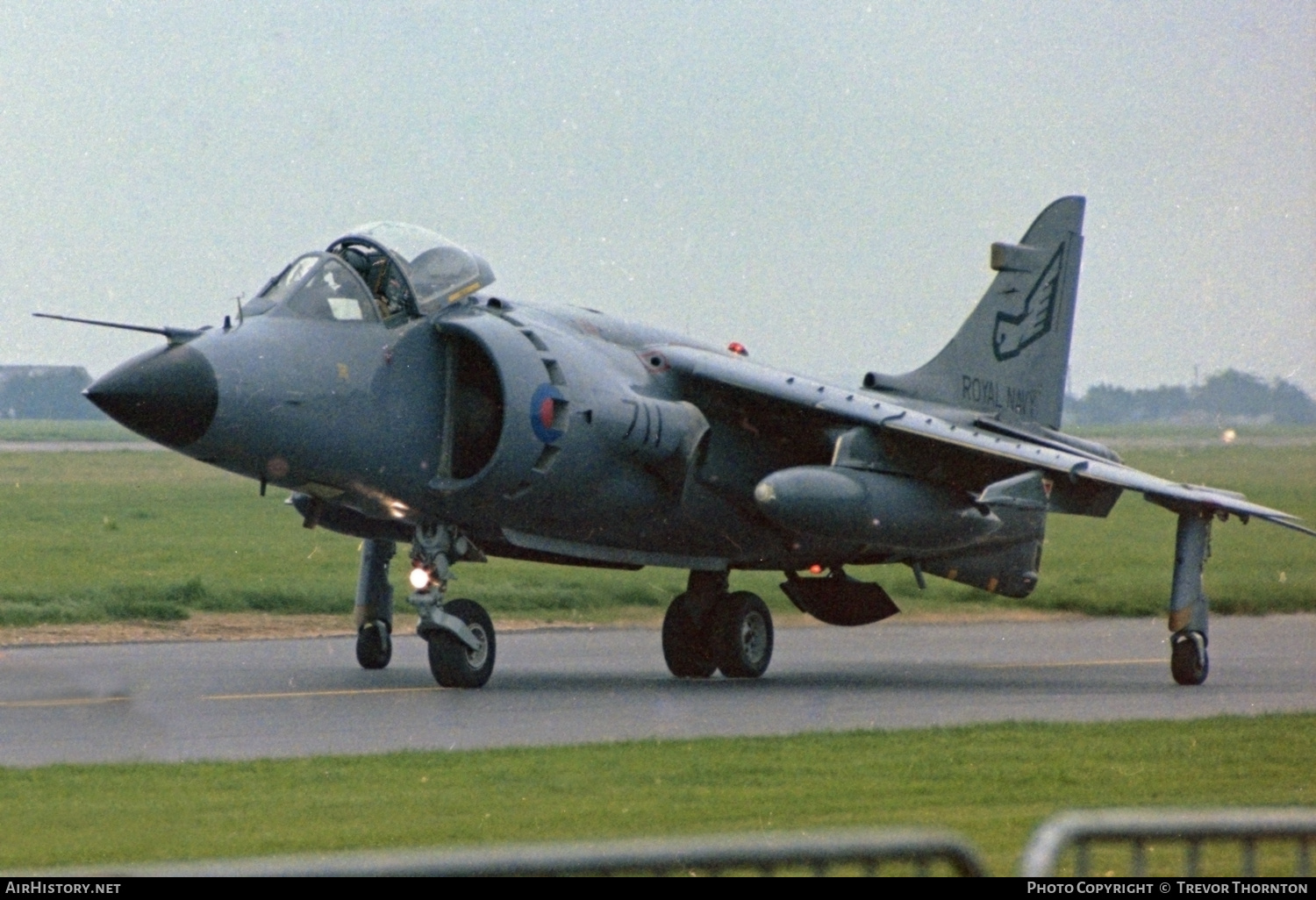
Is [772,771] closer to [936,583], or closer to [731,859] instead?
[731,859]

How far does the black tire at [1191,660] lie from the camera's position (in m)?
16.6

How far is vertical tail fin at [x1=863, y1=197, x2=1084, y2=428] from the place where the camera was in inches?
762

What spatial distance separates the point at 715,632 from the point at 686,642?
10.5 inches

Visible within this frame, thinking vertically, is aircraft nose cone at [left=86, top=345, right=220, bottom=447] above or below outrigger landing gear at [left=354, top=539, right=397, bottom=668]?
above

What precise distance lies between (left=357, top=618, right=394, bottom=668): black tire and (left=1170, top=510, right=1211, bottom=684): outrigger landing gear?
659 centimetres

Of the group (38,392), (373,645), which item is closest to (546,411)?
(373,645)

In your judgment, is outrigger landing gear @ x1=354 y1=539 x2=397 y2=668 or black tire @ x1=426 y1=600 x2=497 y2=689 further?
outrigger landing gear @ x1=354 y1=539 x2=397 y2=668

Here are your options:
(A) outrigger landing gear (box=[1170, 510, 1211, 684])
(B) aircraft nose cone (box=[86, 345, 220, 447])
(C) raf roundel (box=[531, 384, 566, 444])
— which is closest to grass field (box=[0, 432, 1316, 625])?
(A) outrigger landing gear (box=[1170, 510, 1211, 684])

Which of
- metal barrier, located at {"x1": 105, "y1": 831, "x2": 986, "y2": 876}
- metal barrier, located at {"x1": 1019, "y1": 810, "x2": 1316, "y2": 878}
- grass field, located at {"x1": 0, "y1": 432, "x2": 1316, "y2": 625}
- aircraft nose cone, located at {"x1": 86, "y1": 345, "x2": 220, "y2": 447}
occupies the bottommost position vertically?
grass field, located at {"x1": 0, "y1": 432, "x2": 1316, "y2": 625}

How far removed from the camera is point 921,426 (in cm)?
1641

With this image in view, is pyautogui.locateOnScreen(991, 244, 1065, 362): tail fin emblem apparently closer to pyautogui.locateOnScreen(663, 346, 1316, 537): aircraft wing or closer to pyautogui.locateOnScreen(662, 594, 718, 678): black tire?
pyautogui.locateOnScreen(663, 346, 1316, 537): aircraft wing

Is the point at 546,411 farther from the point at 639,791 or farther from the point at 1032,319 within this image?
the point at 1032,319

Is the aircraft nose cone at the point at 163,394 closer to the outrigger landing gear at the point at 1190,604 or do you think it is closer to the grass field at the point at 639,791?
the grass field at the point at 639,791

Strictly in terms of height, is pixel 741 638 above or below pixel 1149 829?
below
